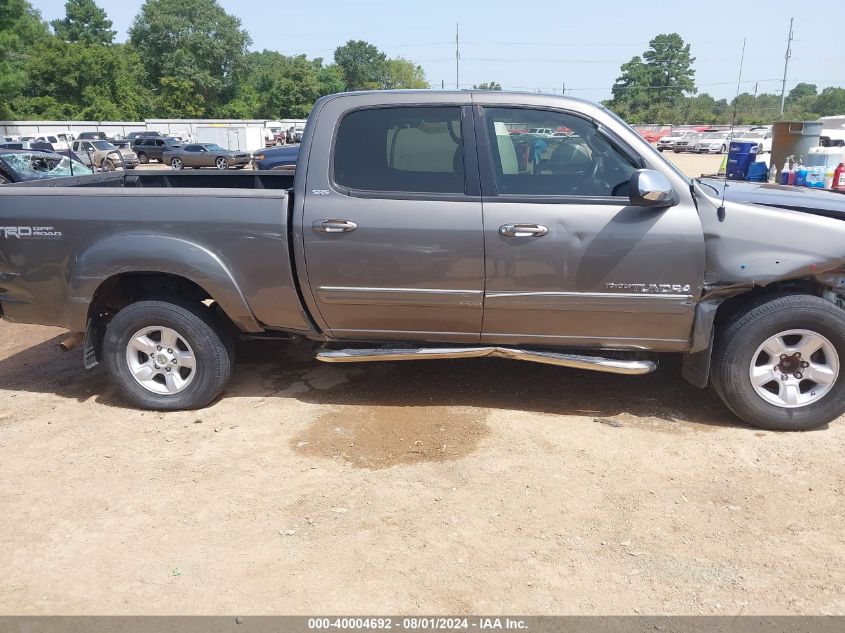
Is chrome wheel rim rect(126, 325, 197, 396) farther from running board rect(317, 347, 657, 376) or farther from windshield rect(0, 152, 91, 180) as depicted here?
windshield rect(0, 152, 91, 180)

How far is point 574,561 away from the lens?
290 cm

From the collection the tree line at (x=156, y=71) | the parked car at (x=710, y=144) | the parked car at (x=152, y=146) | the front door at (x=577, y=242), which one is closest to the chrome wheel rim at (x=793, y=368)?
the front door at (x=577, y=242)

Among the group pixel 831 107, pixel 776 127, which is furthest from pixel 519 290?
pixel 831 107

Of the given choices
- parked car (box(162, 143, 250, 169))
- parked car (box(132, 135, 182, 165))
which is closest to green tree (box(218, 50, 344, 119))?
parked car (box(132, 135, 182, 165))

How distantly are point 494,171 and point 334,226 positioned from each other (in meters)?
0.98

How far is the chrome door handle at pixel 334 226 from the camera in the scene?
154 inches

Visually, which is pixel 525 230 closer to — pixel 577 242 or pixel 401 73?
pixel 577 242

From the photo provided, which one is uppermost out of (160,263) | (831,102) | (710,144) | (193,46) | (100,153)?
(193,46)

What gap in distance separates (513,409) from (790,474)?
1.58 m

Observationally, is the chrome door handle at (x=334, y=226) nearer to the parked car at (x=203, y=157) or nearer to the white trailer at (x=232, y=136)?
the parked car at (x=203, y=157)

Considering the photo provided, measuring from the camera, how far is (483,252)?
12.6 feet

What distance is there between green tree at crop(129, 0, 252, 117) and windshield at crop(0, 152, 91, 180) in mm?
68244

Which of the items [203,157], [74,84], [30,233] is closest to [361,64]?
Result: [74,84]

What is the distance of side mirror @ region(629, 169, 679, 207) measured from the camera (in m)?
3.55
